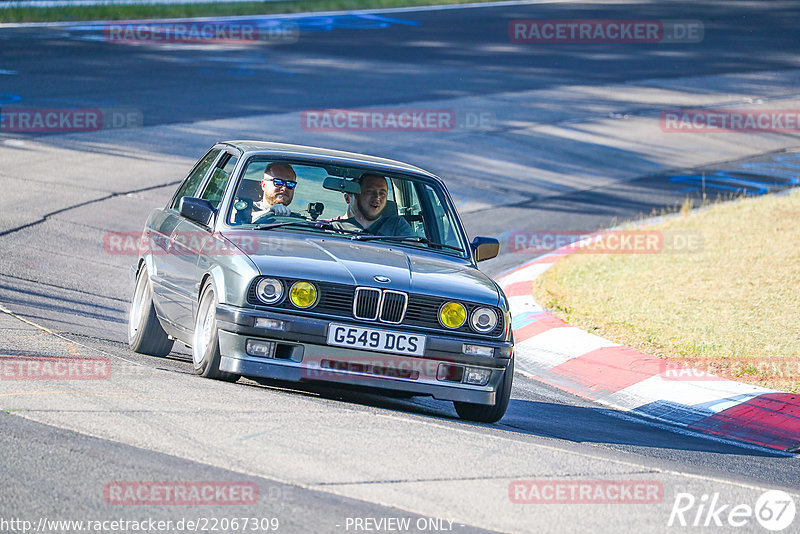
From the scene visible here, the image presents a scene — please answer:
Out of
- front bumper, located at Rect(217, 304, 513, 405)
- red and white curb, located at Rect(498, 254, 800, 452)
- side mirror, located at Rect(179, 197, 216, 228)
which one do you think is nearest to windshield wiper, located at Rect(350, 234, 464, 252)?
side mirror, located at Rect(179, 197, 216, 228)

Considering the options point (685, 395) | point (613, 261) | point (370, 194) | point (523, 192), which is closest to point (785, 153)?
point (523, 192)

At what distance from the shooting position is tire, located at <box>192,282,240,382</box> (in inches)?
255

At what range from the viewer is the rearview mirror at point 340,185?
757cm

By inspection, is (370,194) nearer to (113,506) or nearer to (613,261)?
(113,506)

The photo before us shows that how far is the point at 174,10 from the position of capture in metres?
32.9
